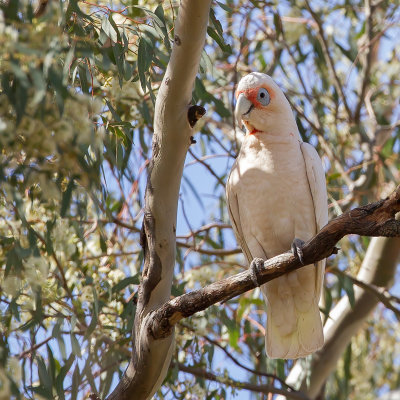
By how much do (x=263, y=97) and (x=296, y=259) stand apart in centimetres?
95

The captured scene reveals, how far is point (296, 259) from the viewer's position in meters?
1.98

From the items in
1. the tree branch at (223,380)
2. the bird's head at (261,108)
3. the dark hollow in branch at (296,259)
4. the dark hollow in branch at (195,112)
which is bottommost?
the dark hollow in branch at (296,259)

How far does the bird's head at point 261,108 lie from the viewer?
2697 millimetres

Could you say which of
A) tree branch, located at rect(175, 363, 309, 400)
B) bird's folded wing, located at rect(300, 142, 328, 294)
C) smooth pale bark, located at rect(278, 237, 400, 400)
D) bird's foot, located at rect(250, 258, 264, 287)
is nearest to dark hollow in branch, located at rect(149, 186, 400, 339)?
bird's foot, located at rect(250, 258, 264, 287)

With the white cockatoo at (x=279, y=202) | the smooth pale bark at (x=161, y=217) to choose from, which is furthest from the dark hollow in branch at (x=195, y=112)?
the white cockatoo at (x=279, y=202)

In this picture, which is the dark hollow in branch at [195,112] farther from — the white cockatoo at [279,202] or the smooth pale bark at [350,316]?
the smooth pale bark at [350,316]

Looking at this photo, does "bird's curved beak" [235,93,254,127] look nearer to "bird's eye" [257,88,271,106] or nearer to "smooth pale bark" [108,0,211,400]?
"bird's eye" [257,88,271,106]

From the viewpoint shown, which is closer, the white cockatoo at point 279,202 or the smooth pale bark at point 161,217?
the smooth pale bark at point 161,217

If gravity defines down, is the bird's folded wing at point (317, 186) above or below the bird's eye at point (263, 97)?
below

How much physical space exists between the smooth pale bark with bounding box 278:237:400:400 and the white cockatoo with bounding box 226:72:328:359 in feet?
2.49

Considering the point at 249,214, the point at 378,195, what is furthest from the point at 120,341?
the point at 378,195

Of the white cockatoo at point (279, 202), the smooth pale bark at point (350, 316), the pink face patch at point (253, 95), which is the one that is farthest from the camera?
the smooth pale bark at point (350, 316)

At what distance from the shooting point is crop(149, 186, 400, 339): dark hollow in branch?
74.1 inches

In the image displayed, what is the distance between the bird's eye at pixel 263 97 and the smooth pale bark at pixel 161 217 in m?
0.70
